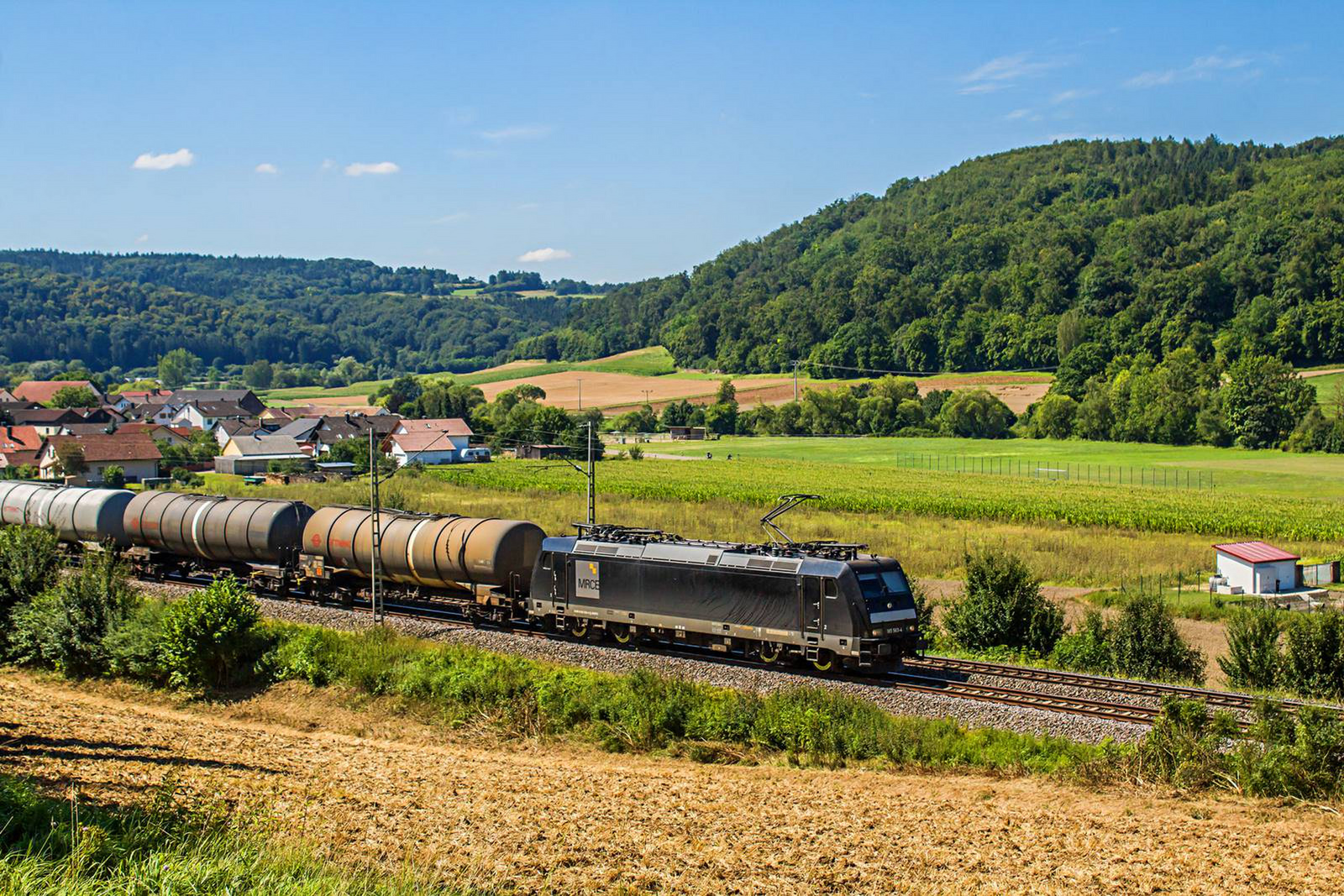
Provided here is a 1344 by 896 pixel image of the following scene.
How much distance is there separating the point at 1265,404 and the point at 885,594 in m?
101

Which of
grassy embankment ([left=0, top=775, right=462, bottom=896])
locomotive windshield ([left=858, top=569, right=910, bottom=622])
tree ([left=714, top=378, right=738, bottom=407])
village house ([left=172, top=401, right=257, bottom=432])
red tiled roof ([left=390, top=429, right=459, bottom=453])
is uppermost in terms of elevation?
tree ([left=714, top=378, right=738, bottom=407])

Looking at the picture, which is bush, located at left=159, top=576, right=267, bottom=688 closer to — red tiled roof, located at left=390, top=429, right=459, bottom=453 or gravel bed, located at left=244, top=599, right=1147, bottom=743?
gravel bed, located at left=244, top=599, right=1147, bottom=743

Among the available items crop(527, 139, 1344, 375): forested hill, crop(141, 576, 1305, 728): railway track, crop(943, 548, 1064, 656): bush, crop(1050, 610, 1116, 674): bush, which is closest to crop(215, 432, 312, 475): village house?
crop(141, 576, 1305, 728): railway track

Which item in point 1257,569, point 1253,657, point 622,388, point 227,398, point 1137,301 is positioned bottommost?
point 1257,569

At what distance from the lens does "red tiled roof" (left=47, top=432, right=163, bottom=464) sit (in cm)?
8731

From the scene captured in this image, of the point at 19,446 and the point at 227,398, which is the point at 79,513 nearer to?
the point at 19,446

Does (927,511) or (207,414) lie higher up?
(207,414)

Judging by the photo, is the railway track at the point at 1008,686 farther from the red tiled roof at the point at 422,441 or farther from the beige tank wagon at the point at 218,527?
the red tiled roof at the point at 422,441

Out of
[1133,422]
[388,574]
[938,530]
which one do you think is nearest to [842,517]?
[938,530]

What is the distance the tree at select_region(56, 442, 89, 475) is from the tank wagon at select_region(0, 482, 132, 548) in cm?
4228

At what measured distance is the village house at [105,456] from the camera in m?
86.0

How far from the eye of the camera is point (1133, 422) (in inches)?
4774

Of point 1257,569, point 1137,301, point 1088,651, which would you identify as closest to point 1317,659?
point 1088,651

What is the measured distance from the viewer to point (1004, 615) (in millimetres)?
31359
